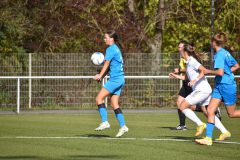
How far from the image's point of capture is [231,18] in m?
36.0

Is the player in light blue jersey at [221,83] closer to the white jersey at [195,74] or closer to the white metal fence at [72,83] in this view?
the white jersey at [195,74]

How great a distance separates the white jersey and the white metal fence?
485 inches

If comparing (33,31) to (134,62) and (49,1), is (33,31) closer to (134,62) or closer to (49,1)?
(49,1)

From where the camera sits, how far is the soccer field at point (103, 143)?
42.1ft

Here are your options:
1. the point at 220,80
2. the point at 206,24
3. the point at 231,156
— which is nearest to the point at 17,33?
the point at 206,24

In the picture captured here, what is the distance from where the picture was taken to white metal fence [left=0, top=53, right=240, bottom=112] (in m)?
30.7

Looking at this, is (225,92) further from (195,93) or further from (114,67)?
(114,67)

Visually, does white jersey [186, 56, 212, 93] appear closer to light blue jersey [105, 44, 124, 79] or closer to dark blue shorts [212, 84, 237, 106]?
light blue jersey [105, 44, 124, 79]

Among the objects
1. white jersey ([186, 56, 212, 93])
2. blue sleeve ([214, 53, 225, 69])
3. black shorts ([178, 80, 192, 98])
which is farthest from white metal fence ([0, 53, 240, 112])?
blue sleeve ([214, 53, 225, 69])

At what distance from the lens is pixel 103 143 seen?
15031 millimetres

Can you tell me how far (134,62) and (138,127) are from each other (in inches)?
459

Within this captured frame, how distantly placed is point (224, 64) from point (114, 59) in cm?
278

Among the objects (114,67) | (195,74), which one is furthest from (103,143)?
(195,74)

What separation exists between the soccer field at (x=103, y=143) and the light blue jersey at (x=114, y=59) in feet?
A: 4.27
